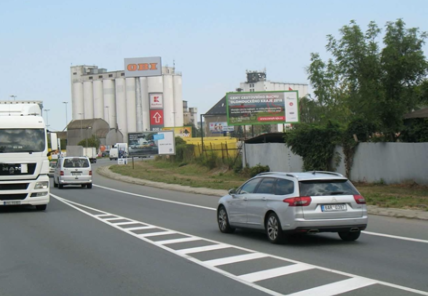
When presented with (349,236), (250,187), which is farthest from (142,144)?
(349,236)

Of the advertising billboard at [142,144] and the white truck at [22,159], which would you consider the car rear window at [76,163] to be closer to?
the white truck at [22,159]

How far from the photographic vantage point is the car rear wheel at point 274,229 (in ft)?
39.8

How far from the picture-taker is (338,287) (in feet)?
26.3

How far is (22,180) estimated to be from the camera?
2067 cm

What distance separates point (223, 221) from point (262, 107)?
97.8 feet

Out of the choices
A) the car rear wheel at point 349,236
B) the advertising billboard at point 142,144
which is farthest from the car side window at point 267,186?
the advertising billboard at point 142,144

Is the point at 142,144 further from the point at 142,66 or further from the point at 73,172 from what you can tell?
the point at 73,172

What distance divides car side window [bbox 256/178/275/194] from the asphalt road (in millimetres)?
1099

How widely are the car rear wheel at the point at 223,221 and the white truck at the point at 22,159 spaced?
27.4 feet

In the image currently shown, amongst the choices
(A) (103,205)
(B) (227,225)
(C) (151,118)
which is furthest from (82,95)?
(B) (227,225)

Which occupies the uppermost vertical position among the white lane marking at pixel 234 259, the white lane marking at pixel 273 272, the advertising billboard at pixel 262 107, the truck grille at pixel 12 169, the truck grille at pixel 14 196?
the advertising billboard at pixel 262 107

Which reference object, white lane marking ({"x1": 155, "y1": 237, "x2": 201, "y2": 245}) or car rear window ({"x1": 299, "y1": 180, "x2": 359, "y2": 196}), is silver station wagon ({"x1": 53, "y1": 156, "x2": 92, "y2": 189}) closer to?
white lane marking ({"x1": 155, "y1": 237, "x2": 201, "y2": 245})

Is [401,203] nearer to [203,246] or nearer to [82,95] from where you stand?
[203,246]

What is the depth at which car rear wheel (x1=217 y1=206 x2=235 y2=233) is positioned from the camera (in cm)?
1454
